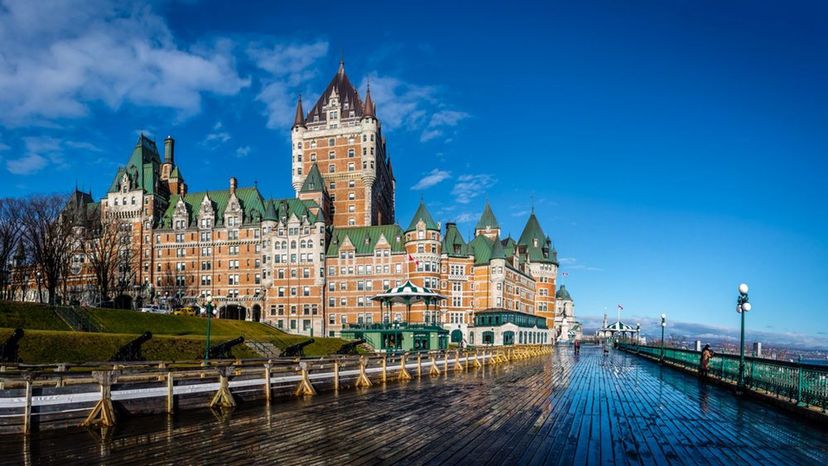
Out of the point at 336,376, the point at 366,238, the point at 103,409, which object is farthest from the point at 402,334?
the point at 103,409

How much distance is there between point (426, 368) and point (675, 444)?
809 inches

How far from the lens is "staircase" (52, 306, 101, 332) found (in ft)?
166

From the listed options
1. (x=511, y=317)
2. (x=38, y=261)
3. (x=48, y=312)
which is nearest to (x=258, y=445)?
(x=48, y=312)

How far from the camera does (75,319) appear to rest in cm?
5150

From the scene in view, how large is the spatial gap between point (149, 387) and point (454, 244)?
80.4 meters

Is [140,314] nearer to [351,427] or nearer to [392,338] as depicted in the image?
[392,338]

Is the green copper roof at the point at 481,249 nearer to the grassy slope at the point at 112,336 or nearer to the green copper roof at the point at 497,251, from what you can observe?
the green copper roof at the point at 497,251

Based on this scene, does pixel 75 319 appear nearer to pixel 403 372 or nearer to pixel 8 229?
pixel 8 229

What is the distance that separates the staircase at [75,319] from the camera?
1992 inches

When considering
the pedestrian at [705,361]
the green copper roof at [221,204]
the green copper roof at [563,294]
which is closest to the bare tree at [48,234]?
the green copper roof at [221,204]

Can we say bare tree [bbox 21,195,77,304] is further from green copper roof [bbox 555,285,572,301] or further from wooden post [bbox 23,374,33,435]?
green copper roof [bbox 555,285,572,301]

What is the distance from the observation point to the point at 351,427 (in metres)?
14.3

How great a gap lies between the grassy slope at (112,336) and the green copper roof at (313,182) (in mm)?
35191

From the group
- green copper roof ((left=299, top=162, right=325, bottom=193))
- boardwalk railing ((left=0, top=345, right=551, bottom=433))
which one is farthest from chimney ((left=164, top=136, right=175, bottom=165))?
boardwalk railing ((left=0, top=345, right=551, bottom=433))
